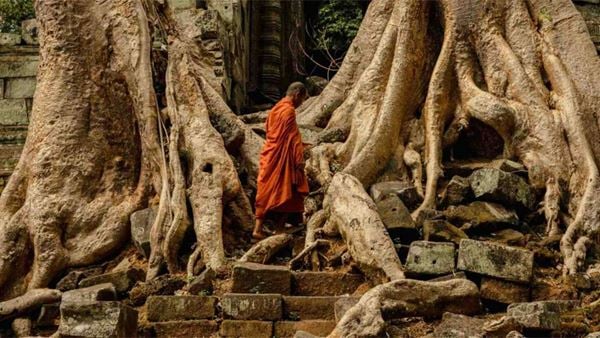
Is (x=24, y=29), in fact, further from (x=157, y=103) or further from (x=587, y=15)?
(x=587, y=15)

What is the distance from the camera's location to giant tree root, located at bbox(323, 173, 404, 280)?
762 cm

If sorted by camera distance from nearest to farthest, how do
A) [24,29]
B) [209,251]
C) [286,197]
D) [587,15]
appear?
[209,251] → [286,197] → [24,29] → [587,15]

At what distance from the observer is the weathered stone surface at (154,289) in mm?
7789

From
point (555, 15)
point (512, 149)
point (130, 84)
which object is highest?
point (555, 15)

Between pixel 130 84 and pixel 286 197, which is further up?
pixel 130 84

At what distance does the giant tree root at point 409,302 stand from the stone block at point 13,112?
283 inches

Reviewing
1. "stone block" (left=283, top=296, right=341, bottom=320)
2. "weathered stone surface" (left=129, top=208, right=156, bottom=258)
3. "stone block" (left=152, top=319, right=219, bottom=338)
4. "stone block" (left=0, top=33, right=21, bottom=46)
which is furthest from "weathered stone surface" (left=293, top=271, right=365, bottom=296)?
"stone block" (left=0, top=33, right=21, bottom=46)

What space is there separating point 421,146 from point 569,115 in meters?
1.38

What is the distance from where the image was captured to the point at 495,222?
8.46 m

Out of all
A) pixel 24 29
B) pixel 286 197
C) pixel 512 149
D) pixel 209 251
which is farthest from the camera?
pixel 24 29

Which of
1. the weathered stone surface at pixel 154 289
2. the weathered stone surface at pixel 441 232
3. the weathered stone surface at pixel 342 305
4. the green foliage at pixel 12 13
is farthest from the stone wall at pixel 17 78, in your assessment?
the weathered stone surface at pixel 342 305

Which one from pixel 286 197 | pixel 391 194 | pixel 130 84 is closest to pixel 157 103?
pixel 130 84

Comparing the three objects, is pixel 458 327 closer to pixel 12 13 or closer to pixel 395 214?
pixel 395 214

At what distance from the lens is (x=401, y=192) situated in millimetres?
8820
